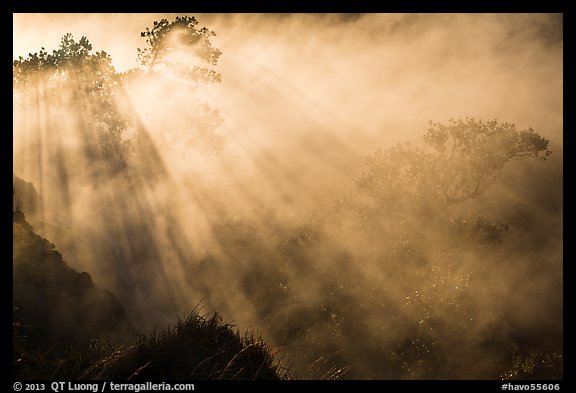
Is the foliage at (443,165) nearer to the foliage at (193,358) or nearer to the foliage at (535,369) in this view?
the foliage at (535,369)

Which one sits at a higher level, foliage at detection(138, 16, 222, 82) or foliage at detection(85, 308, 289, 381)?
foliage at detection(138, 16, 222, 82)

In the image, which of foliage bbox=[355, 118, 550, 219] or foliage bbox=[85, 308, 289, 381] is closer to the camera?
foliage bbox=[85, 308, 289, 381]

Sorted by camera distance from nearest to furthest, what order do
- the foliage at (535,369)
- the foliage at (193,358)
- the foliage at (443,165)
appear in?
the foliage at (193,358) → the foliage at (535,369) → the foliage at (443,165)

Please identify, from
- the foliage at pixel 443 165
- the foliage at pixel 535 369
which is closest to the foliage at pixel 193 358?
the foliage at pixel 535 369

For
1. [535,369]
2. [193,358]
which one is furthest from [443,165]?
[193,358]

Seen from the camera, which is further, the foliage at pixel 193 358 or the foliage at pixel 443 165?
the foliage at pixel 443 165

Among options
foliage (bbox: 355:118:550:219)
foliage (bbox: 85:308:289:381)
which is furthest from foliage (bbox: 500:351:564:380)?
foliage (bbox: 85:308:289:381)

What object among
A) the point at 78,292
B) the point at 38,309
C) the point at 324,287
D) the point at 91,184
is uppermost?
the point at 91,184

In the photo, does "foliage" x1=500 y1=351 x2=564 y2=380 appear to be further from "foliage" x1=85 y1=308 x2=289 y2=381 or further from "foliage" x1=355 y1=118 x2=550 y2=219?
"foliage" x1=85 y1=308 x2=289 y2=381

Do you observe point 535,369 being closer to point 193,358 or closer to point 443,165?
point 443,165

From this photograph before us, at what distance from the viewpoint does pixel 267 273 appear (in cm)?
3356
